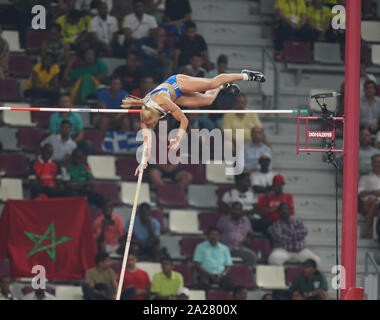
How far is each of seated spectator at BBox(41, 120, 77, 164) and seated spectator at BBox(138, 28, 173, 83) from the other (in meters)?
1.52

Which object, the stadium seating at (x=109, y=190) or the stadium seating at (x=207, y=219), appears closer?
the stadium seating at (x=207, y=219)

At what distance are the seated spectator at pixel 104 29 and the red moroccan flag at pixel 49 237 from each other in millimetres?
2866

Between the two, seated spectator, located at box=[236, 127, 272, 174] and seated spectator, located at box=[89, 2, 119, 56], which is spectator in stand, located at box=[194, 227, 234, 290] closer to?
seated spectator, located at box=[236, 127, 272, 174]

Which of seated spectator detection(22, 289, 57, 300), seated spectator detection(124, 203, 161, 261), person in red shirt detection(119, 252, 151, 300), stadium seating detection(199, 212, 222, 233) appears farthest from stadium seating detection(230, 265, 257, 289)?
seated spectator detection(22, 289, 57, 300)

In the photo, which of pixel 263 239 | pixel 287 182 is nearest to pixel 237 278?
pixel 263 239

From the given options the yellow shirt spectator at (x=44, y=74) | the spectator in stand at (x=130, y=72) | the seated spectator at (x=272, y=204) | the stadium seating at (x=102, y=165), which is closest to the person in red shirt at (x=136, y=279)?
the stadium seating at (x=102, y=165)

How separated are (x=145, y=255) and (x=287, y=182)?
2535mm

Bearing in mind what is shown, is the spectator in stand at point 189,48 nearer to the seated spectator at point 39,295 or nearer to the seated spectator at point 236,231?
the seated spectator at point 236,231

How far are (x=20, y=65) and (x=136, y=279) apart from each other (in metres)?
4.15

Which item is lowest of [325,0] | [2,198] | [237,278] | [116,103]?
[237,278]

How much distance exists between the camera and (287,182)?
16.8 meters

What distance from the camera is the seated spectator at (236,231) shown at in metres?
15.6
